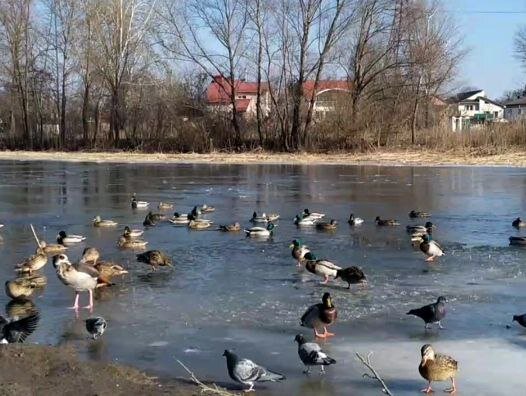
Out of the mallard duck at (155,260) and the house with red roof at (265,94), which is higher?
the house with red roof at (265,94)

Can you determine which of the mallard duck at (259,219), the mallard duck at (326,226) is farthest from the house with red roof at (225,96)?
the mallard duck at (326,226)

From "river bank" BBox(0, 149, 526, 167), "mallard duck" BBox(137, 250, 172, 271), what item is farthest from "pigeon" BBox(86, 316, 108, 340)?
"river bank" BBox(0, 149, 526, 167)

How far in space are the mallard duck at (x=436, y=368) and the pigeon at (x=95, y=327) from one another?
9.42ft

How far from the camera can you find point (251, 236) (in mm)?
13617

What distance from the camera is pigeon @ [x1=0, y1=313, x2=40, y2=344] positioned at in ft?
22.3

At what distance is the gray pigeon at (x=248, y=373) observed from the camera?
5645 millimetres

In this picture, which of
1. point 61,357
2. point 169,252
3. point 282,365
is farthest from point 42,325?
point 169,252

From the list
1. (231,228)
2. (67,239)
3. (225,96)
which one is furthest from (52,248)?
(225,96)

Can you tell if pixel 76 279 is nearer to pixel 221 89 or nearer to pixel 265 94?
pixel 265 94

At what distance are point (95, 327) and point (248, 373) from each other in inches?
74.2

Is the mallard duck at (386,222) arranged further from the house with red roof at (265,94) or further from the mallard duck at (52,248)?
the house with red roof at (265,94)

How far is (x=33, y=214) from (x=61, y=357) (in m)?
11.5

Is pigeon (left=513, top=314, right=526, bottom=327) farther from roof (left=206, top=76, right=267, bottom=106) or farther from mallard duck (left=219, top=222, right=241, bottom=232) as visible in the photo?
roof (left=206, top=76, right=267, bottom=106)

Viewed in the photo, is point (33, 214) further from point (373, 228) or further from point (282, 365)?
point (282, 365)
